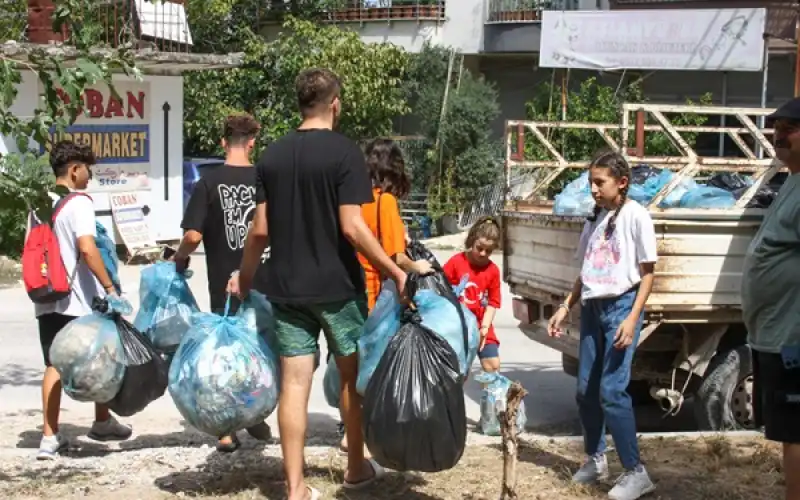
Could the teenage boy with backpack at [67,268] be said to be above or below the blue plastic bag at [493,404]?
above

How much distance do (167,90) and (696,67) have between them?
8701mm

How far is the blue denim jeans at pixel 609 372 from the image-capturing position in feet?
17.4

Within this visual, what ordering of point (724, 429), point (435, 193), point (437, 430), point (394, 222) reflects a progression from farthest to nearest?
1. point (435, 193)
2. point (724, 429)
3. point (394, 222)
4. point (437, 430)

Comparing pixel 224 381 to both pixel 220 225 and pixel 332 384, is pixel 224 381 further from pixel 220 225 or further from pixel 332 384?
pixel 220 225

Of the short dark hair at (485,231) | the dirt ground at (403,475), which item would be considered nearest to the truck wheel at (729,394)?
the dirt ground at (403,475)

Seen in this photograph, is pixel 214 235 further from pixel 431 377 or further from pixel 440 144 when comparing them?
pixel 440 144

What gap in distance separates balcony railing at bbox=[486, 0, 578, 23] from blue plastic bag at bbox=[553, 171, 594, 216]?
1608 centimetres

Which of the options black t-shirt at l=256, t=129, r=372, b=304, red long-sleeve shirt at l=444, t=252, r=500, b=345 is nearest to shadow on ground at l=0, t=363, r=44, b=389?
red long-sleeve shirt at l=444, t=252, r=500, b=345

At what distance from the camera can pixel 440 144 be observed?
71.2ft

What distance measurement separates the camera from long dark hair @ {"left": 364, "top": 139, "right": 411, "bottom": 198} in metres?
5.75

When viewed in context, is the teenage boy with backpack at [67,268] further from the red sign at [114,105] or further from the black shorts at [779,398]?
the red sign at [114,105]

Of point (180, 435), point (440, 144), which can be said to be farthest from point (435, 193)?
point (180, 435)

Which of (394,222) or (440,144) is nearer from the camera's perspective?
(394,222)

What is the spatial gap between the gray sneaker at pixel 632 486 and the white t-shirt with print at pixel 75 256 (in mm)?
2947
